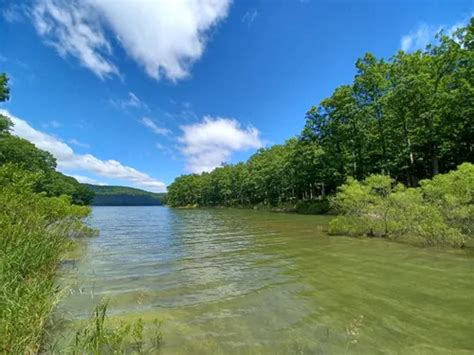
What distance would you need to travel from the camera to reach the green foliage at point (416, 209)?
12031 mm

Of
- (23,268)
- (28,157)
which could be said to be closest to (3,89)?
(23,268)

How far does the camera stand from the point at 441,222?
39.6ft

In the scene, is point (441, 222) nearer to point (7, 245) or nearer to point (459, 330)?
point (459, 330)

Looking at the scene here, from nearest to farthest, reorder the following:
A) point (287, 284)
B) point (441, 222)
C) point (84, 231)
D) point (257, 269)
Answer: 1. point (287, 284)
2. point (257, 269)
3. point (441, 222)
4. point (84, 231)

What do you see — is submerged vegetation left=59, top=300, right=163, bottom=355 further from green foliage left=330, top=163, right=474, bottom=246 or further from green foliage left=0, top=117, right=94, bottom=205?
green foliage left=0, top=117, right=94, bottom=205

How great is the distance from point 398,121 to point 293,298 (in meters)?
30.7

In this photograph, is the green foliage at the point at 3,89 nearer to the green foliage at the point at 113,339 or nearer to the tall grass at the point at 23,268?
the tall grass at the point at 23,268

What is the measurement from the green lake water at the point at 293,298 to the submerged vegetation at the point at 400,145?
2346mm

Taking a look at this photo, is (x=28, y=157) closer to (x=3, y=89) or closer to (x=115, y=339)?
(x=3, y=89)

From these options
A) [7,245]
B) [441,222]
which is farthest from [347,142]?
[7,245]

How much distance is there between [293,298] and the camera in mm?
6801

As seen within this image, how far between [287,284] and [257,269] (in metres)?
1.96

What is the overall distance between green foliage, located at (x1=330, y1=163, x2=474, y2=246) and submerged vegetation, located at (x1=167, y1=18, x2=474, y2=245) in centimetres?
4

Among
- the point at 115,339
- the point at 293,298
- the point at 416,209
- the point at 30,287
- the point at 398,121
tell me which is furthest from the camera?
the point at 398,121
